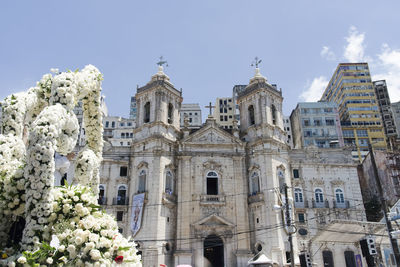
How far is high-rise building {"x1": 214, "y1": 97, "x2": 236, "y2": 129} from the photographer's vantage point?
7925 centimetres

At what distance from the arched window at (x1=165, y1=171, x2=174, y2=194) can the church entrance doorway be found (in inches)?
225

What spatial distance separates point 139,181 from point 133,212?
317 centimetres

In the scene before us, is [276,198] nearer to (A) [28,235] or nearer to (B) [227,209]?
(B) [227,209]

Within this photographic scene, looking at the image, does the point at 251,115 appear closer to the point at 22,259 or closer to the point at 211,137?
the point at 211,137

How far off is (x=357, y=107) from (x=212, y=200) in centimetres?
5146

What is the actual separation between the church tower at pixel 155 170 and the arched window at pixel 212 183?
3.65m

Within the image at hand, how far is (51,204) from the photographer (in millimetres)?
7000

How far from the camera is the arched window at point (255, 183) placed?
3514cm

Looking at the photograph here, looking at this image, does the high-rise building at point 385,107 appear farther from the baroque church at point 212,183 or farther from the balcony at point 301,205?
the balcony at point 301,205

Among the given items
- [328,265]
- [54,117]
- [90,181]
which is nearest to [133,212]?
[328,265]

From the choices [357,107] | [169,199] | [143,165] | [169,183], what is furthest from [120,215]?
[357,107]

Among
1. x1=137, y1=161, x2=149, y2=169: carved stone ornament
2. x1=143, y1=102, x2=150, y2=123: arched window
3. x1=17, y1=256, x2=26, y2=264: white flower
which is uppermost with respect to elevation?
x1=143, y1=102, x2=150, y2=123: arched window

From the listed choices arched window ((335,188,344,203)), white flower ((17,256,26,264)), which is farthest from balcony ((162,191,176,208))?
white flower ((17,256,26,264))

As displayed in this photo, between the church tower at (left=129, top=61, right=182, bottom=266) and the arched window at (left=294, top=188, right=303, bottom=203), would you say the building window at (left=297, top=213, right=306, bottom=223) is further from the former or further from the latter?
the church tower at (left=129, top=61, right=182, bottom=266)
